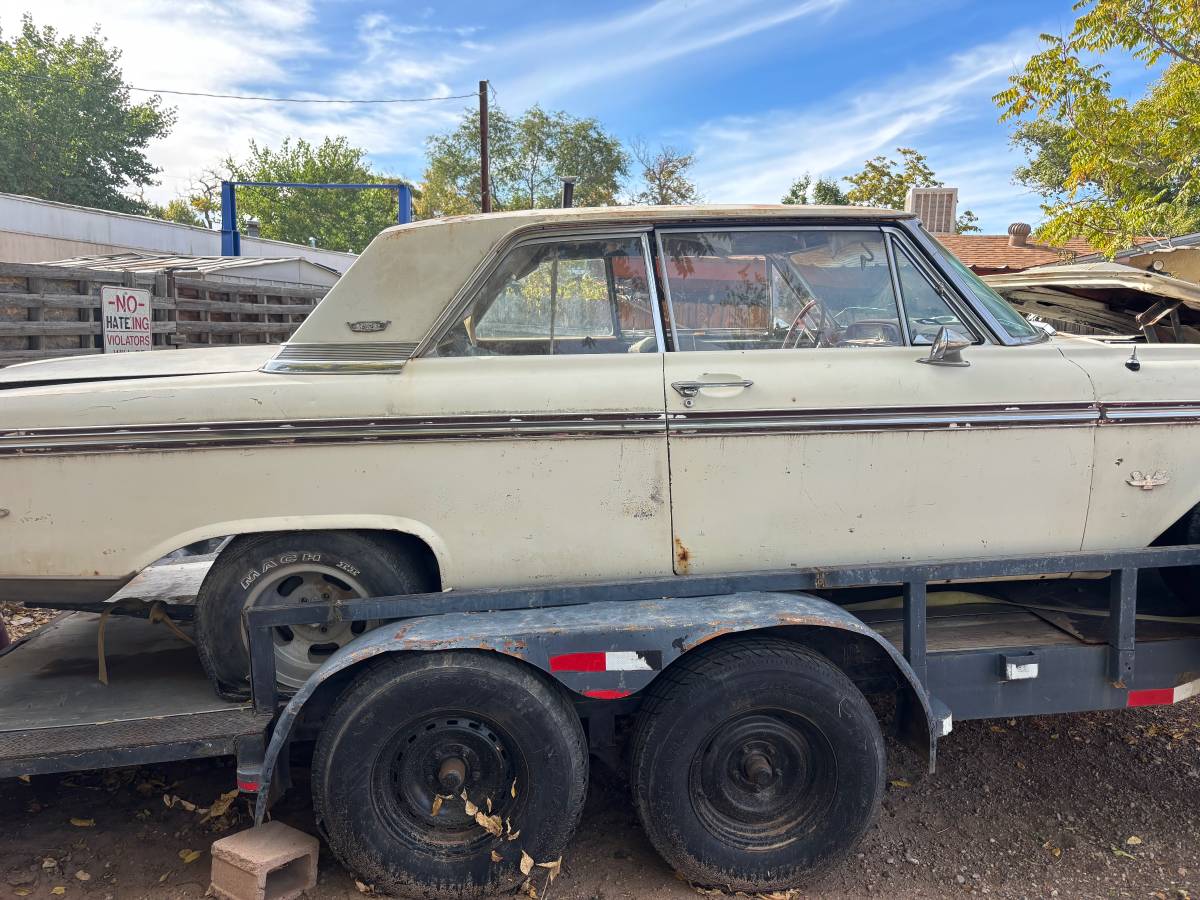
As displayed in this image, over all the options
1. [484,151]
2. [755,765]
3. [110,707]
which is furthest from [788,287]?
[484,151]

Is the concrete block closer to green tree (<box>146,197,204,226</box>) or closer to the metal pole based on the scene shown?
the metal pole

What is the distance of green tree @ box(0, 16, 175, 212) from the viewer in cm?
3653

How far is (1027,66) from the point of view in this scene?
935 centimetres

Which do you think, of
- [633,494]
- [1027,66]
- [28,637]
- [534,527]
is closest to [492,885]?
[534,527]

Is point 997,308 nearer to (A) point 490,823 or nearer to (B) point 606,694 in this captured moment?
(B) point 606,694

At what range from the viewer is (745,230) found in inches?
128

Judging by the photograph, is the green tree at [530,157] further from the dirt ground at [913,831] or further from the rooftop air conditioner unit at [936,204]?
the dirt ground at [913,831]

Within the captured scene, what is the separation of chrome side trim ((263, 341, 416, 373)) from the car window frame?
3.11 ft

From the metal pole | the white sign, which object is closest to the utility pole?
the metal pole

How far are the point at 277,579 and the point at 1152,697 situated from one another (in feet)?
10.7

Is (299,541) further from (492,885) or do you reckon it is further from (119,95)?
(119,95)

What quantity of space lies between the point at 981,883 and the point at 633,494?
185 cm

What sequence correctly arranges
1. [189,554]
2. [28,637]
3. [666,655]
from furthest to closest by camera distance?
[189,554] < [28,637] < [666,655]

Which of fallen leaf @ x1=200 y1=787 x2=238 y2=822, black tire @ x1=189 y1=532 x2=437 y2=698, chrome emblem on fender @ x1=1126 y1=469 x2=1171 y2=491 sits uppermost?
chrome emblem on fender @ x1=1126 y1=469 x2=1171 y2=491
